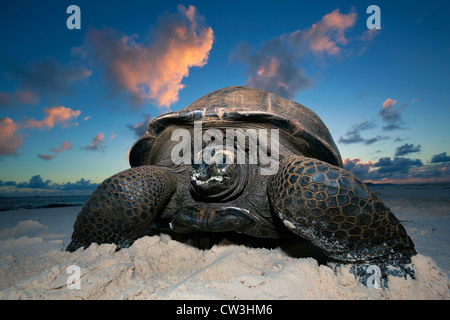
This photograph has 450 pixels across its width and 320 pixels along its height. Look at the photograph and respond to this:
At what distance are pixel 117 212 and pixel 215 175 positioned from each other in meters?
1.11

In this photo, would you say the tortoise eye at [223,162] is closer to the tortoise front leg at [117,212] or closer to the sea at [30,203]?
the tortoise front leg at [117,212]

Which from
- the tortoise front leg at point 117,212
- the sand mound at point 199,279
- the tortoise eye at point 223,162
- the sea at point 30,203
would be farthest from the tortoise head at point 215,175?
the sea at point 30,203

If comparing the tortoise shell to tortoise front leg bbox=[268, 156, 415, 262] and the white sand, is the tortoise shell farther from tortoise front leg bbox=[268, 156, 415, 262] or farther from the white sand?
the white sand

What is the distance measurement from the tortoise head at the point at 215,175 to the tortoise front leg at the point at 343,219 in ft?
2.50

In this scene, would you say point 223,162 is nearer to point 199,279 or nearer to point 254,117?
point 254,117

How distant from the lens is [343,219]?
4.96ft

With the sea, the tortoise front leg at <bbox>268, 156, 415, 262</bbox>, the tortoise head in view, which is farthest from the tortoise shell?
the sea

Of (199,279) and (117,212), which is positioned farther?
(117,212)

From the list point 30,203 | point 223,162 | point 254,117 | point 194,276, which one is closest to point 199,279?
point 194,276

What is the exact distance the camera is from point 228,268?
1.60 m

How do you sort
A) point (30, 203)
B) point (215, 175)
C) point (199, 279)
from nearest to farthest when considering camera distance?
1. point (199, 279)
2. point (215, 175)
3. point (30, 203)

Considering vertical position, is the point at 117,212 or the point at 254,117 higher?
the point at 254,117
